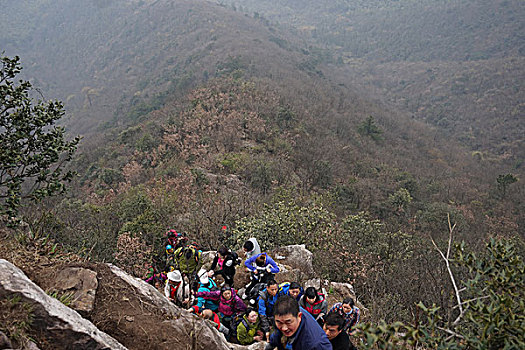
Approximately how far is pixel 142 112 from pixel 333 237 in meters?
30.5

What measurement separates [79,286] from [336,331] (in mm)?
2847

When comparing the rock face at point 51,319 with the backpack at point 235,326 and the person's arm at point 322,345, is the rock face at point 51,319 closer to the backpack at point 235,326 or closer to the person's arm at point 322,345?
the person's arm at point 322,345

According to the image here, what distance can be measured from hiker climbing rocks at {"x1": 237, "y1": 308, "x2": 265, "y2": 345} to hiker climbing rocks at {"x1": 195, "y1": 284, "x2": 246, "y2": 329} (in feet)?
0.66

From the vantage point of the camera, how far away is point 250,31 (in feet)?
199

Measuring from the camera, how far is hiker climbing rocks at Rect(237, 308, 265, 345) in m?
4.48

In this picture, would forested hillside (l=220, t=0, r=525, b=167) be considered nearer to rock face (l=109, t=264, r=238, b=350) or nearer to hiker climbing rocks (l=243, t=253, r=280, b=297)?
hiker climbing rocks (l=243, t=253, r=280, b=297)

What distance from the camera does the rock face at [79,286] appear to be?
10.5 feet

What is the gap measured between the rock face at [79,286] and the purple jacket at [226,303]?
1739 millimetres

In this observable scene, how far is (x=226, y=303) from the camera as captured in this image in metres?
4.69

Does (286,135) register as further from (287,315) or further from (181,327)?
(287,315)

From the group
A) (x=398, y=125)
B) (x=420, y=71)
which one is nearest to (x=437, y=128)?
(x=398, y=125)

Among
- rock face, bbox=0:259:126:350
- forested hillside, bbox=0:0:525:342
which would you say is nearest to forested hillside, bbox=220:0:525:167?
forested hillside, bbox=0:0:525:342

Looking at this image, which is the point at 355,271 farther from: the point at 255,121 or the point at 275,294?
the point at 255,121

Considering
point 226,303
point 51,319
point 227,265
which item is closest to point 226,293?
point 226,303
